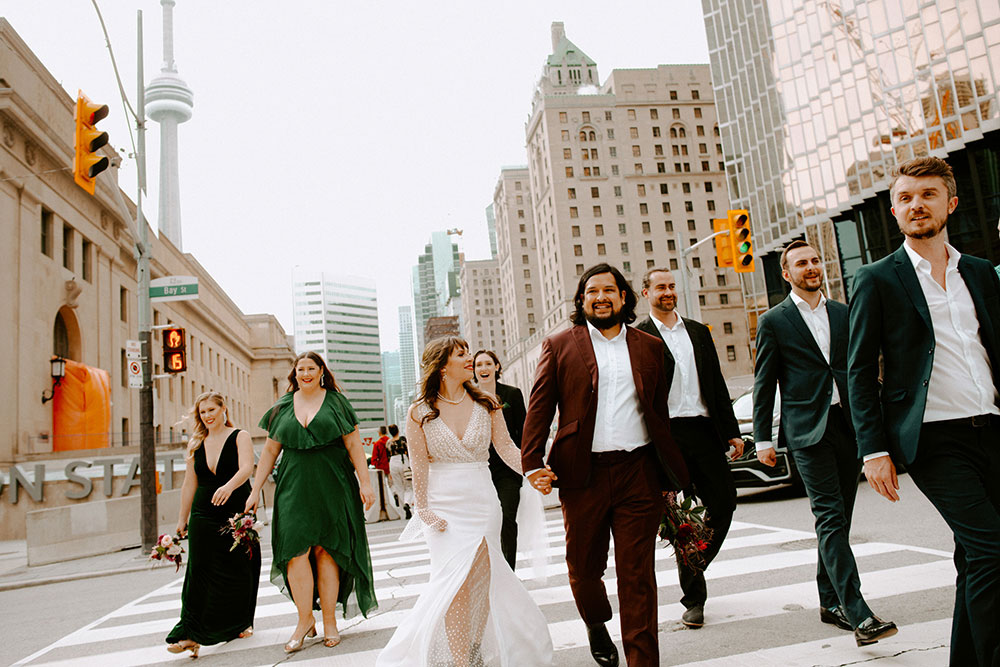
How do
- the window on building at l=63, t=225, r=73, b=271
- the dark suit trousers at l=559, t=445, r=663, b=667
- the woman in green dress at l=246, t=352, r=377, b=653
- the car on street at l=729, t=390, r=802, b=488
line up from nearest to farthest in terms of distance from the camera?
the dark suit trousers at l=559, t=445, r=663, b=667 → the woman in green dress at l=246, t=352, r=377, b=653 → the car on street at l=729, t=390, r=802, b=488 → the window on building at l=63, t=225, r=73, b=271

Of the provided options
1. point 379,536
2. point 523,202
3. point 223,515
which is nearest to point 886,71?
point 379,536

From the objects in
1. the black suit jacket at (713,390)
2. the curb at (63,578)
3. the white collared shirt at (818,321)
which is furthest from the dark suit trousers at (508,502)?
the curb at (63,578)

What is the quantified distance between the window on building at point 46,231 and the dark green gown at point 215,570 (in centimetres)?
2605

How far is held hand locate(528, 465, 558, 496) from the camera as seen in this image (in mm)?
→ 4128

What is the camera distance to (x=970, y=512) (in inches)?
124

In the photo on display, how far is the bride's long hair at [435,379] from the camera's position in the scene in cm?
482

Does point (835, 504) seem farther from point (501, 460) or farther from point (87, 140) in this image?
point (87, 140)

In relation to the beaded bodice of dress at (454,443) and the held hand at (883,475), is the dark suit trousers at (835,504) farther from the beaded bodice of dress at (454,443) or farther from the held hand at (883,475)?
the beaded bodice of dress at (454,443)

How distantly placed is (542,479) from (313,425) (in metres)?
2.55

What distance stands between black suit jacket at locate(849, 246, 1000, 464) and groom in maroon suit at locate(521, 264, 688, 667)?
1.08 meters

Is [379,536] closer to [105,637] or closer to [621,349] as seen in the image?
[105,637]

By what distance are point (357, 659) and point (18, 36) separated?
29.6m

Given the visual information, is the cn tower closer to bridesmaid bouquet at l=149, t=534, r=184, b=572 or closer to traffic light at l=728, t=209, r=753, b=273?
traffic light at l=728, t=209, r=753, b=273

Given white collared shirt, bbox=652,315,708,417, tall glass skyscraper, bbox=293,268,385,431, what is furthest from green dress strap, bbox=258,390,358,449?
tall glass skyscraper, bbox=293,268,385,431
